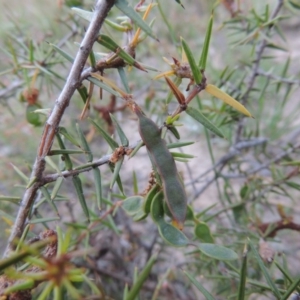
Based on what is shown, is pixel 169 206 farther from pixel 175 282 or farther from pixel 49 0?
pixel 49 0

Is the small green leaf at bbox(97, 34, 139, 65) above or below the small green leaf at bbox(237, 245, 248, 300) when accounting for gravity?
above

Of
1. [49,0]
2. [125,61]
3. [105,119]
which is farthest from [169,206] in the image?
[49,0]

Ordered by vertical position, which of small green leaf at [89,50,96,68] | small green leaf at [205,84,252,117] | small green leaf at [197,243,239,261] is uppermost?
small green leaf at [89,50,96,68]

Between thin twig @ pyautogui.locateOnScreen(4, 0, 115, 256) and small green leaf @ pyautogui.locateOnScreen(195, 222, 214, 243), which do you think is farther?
small green leaf @ pyautogui.locateOnScreen(195, 222, 214, 243)

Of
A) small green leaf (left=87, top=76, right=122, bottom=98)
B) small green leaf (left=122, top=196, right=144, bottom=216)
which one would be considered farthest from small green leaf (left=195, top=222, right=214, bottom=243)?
small green leaf (left=87, top=76, right=122, bottom=98)

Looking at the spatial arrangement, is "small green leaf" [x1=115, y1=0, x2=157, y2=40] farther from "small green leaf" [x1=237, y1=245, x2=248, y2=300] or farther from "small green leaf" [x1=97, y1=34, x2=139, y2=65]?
A: "small green leaf" [x1=237, y1=245, x2=248, y2=300]

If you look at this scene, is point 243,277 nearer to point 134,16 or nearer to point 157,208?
point 157,208

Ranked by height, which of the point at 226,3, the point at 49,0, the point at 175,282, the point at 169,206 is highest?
the point at 49,0
